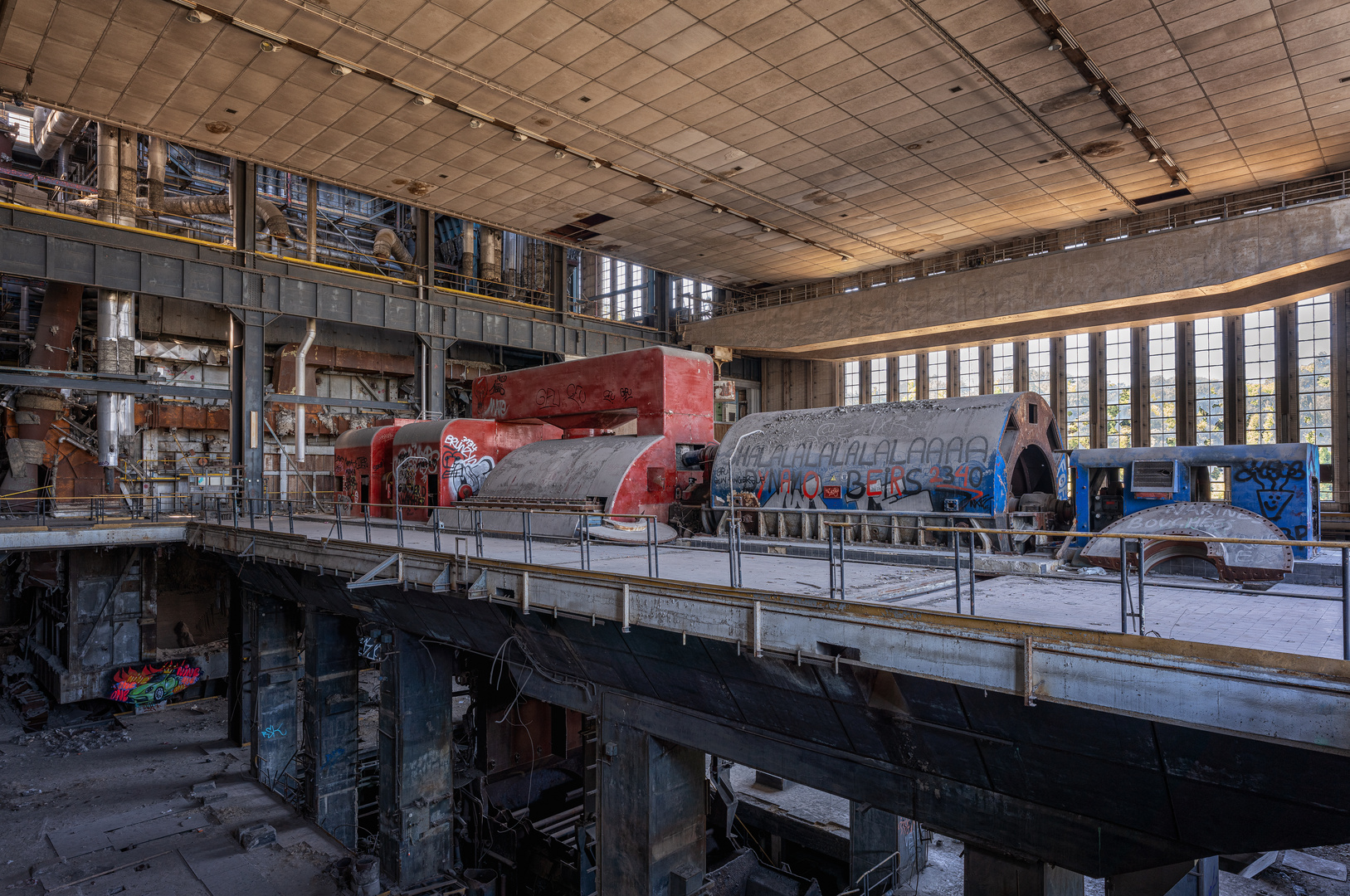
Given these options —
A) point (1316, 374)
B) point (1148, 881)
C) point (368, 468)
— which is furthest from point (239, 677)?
point (1316, 374)

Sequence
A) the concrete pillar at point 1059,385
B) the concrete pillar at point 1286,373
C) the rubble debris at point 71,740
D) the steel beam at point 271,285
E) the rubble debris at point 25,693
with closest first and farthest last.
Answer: the steel beam at point 271,285 → the rubble debris at point 71,740 → the rubble debris at point 25,693 → the concrete pillar at point 1286,373 → the concrete pillar at point 1059,385

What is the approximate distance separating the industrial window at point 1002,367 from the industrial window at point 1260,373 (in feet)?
22.4

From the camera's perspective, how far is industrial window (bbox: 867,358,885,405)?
101ft

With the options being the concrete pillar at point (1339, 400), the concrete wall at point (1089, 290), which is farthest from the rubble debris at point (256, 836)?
the concrete pillar at point (1339, 400)

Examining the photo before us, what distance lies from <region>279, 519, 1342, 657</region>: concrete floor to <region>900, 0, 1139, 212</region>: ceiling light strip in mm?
10382

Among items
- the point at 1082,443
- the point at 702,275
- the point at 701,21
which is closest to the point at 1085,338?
the point at 1082,443

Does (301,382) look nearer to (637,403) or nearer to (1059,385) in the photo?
(637,403)

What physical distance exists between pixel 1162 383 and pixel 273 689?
28.0 metres

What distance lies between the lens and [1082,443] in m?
25.9

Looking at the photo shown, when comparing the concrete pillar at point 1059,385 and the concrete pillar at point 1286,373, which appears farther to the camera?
the concrete pillar at point 1059,385

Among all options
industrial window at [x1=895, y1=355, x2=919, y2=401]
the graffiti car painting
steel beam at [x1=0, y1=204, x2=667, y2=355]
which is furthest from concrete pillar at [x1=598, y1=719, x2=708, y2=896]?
industrial window at [x1=895, y1=355, x2=919, y2=401]

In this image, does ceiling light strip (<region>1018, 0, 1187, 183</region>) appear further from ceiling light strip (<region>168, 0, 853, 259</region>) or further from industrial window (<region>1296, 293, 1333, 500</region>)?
ceiling light strip (<region>168, 0, 853, 259</region>)

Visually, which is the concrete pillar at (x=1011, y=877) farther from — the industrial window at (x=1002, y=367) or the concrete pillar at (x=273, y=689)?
the industrial window at (x=1002, y=367)

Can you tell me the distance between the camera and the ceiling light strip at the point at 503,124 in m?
14.8
